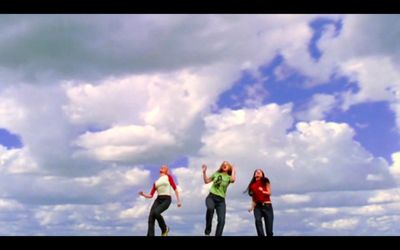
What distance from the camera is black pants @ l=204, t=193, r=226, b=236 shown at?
15469 millimetres

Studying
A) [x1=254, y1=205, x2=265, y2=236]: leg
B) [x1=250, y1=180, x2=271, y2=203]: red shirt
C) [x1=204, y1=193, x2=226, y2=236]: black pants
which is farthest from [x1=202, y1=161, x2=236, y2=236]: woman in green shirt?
[x1=254, y1=205, x2=265, y2=236]: leg

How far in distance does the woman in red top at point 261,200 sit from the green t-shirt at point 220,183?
606mm

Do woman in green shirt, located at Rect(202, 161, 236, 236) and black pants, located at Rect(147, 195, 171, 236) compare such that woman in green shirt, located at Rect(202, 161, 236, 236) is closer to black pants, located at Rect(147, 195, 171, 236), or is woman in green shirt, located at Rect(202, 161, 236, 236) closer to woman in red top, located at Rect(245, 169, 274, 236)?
woman in red top, located at Rect(245, 169, 274, 236)

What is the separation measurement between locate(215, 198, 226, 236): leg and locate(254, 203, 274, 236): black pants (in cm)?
83

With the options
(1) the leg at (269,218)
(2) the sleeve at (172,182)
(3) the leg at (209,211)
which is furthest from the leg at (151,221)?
(1) the leg at (269,218)

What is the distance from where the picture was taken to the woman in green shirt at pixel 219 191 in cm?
1544

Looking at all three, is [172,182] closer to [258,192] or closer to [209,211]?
[209,211]

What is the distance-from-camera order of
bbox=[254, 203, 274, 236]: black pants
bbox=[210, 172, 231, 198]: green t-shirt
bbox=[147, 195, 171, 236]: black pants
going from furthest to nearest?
bbox=[147, 195, 171, 236]: black pants < bbox=[254, 203, 274, 236]: black pants < bbox=[210, 172, 231, 198]: green t-shirt

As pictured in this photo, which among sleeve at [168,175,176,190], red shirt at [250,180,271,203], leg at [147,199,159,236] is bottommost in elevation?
leg at [147,199,159,236]

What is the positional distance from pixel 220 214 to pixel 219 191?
0.58 metres

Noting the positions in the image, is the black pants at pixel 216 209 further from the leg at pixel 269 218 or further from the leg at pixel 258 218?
the leg at pixel 269 218

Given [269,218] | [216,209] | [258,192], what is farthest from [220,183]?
[269,218]
